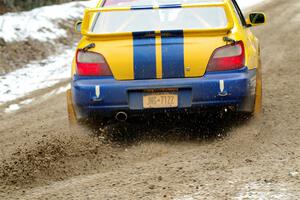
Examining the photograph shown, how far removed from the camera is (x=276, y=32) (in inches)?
569

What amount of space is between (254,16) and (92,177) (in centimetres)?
336

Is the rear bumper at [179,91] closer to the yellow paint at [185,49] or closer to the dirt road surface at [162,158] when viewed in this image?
the yellow paint at [185,49]

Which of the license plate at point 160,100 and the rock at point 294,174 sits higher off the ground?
the license plate at point 160,100

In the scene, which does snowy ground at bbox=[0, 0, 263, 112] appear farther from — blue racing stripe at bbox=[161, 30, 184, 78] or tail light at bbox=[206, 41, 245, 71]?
tail light at bbox=[206, 41, 245, 71]

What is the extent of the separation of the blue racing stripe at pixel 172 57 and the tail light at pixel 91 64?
20.9 inches

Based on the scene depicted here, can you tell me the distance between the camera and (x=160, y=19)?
6.27 metres

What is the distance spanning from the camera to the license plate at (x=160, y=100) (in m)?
5.80

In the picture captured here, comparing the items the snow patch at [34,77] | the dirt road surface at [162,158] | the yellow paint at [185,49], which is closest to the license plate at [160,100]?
the yellow paint at [185,49]

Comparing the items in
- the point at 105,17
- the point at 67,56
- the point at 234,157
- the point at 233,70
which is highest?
the point at 105,17

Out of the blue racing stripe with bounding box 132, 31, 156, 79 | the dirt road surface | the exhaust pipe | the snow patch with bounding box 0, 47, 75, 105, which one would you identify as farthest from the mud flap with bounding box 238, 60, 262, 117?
the snow patch with bounding box 0, 47, 75, 105

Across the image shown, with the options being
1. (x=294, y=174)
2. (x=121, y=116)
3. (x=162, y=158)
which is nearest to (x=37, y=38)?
(x=121, y=116)

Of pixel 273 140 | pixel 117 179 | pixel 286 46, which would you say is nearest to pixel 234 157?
pixel 273 140

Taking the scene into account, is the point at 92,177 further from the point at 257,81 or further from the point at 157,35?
the point at 257,81

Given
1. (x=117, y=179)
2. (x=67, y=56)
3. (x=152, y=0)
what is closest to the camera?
(x=117, y=179)
